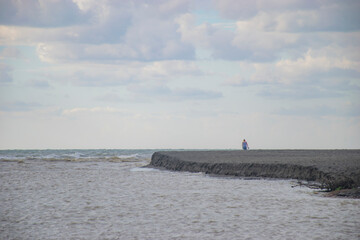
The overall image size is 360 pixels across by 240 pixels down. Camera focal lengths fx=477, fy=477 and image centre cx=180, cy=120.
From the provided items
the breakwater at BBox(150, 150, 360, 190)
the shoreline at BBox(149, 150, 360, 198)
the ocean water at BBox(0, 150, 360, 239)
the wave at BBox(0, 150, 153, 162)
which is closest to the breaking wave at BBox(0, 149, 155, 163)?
the wave at BBox(0, 150, 153, 162)

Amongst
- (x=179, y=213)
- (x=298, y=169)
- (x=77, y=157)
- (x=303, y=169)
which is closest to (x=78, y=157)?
(x=77, y=157)

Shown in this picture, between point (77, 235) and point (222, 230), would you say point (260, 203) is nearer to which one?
point (222, 230)

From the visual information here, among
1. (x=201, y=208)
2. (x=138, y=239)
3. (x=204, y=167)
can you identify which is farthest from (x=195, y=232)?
(x=204, y=167)

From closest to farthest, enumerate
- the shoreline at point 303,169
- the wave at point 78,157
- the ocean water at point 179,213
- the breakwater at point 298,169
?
the ocean water at point 179,213 < the shoreline at point 303,169 < the breakwater at point 298,169 < the wave at point 78,157

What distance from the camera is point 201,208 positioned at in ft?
48.9

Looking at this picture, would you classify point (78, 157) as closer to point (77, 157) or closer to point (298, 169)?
point (77, 157)

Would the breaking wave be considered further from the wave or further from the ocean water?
the ocean water

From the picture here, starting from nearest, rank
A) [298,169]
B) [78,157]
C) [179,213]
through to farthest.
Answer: [179,213] < [298,169] < [78,157]

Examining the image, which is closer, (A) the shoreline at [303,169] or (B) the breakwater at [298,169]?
(A) the shoreline at [303,169]

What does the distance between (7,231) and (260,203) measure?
26.3 ft

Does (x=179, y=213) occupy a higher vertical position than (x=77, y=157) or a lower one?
lower

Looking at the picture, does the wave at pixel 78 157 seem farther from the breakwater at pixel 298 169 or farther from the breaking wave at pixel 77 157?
the breakwater at pixel 298 169

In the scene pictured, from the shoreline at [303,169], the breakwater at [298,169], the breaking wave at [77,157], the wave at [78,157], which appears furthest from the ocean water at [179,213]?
the wave at [78,157]

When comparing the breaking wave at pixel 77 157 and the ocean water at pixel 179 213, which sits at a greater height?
the breaking wave at pixel 77 157
